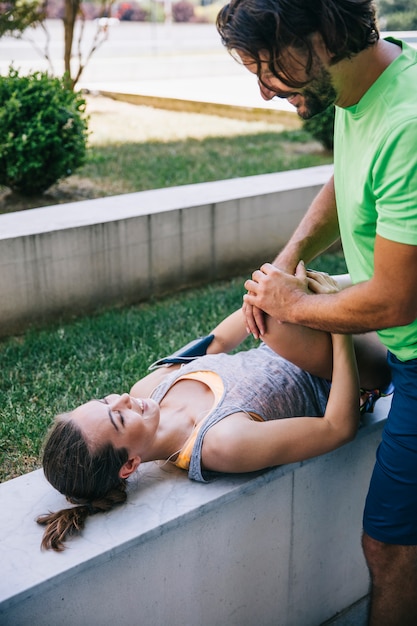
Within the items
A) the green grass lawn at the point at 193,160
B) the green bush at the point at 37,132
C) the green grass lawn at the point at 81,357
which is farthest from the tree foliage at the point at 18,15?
the green grass lawn at the point at 81,357

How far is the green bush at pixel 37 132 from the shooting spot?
6.45 metres

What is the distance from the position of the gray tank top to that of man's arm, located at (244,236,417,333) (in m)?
0.36

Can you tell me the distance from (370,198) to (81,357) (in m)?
2.48

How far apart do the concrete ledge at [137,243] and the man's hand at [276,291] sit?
2583 millimetres

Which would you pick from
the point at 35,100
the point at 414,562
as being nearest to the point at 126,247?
the point at 35,100

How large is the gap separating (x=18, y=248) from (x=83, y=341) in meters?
0.74

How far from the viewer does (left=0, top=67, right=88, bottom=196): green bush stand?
21.1 feet

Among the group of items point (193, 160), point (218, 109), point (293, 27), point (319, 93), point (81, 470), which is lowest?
point (218, 109)

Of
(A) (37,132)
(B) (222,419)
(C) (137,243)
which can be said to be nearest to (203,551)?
(B) (222,419)

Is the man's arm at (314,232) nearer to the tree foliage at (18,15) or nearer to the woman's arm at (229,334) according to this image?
the woman's arm at (229,334)

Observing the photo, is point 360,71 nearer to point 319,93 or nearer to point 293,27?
point 319,93

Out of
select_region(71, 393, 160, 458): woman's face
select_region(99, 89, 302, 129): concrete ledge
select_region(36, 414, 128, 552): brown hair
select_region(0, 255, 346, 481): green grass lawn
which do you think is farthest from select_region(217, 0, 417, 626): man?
select_region(99, 89, 302, 129): concrete ledge

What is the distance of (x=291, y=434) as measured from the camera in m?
2.42

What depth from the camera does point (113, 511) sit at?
230cm
